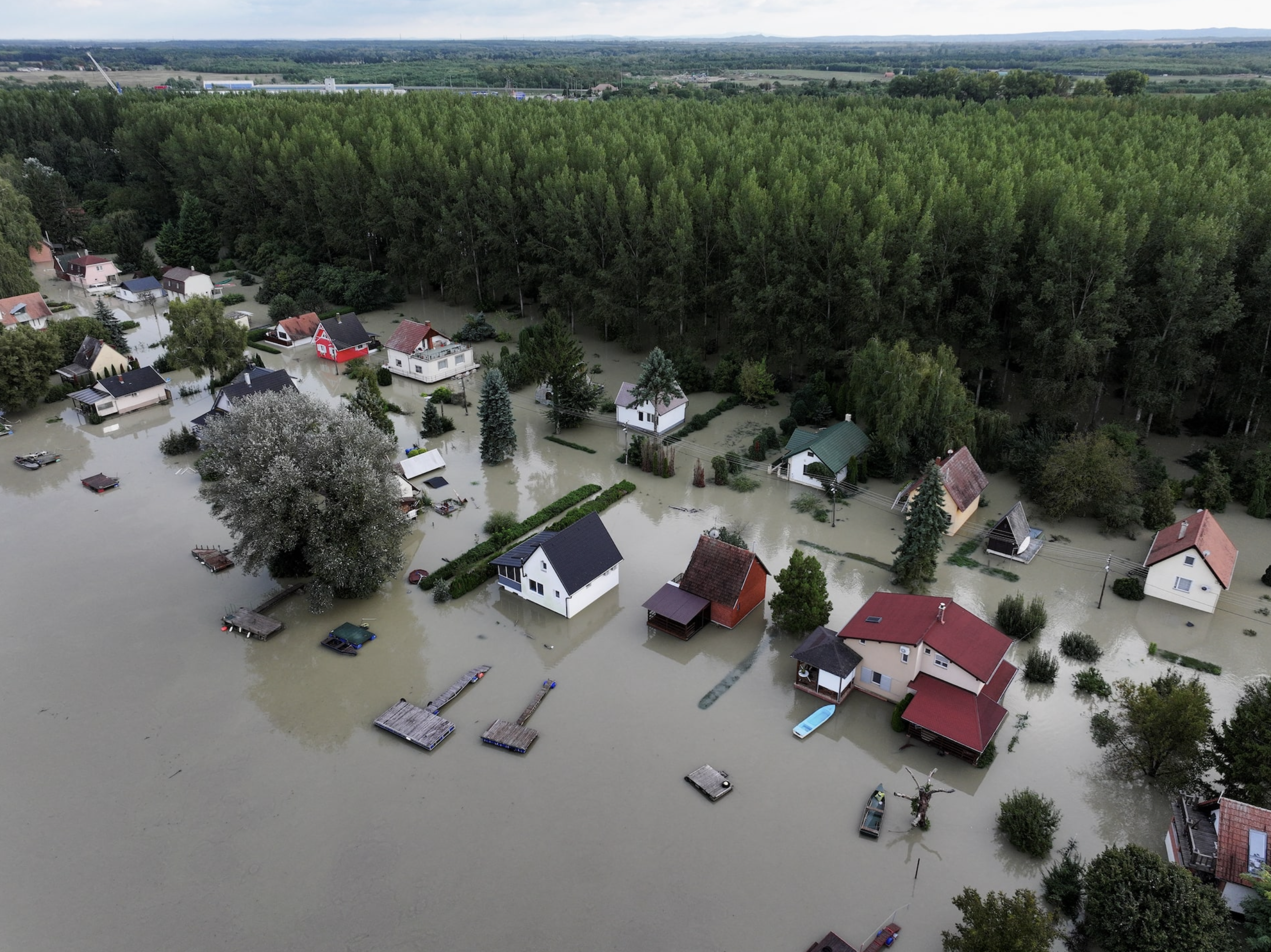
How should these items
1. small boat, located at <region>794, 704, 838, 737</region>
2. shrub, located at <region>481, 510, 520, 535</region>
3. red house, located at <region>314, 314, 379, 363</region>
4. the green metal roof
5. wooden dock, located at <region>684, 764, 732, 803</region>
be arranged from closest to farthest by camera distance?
wooden dock, located at <region>684, 764, 732, 803</region>, small boat, located at <region>794, 704, 838, 737</region>, shrub, located at <region>481, 510, 520, 535</region>, the green metal roof, red house, located at <region>314, 314, 379, 363</region>

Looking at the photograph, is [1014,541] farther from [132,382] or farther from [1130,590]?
[132,382]

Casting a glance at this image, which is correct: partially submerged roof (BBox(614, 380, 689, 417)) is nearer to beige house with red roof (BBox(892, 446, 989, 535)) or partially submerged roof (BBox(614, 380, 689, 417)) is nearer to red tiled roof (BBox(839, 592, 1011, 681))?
beige house with red roof (BBox(892, 446, 989, 535))

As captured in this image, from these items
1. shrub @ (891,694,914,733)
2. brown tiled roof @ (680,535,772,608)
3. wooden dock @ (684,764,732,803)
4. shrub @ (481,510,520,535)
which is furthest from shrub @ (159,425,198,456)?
shrub @ (891,694,914,733)

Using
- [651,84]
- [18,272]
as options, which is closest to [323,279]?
[18,272]

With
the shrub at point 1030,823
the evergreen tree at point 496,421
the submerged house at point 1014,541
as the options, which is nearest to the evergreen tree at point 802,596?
the shrub at point 1030,823

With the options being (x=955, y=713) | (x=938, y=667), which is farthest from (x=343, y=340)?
(x=955, y=713)

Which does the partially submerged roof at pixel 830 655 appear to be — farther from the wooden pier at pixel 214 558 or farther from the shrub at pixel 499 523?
the wooden pier at pixel 214 558
